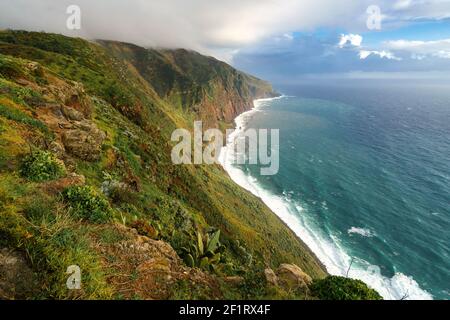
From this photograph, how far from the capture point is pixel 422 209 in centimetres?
6531

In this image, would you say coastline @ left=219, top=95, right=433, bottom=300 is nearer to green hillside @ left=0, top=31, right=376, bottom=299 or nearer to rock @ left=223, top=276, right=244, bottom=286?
green hillside @ left=0, top=31, right=376, bottom=299

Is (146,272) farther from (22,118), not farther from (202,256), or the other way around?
(22,118)

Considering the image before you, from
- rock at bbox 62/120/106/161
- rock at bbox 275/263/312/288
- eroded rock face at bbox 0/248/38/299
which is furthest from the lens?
rock at bbox 62/120/106/161

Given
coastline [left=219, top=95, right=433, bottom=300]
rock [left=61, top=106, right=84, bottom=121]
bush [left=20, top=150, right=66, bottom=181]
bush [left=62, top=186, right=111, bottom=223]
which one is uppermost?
rock [left=61, top=106, right=84, bottom=121]

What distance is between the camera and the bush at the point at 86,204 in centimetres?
1027

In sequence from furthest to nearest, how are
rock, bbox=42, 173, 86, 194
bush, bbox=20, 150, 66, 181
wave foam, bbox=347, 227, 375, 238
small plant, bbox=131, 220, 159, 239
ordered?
1. wave foam, bbox=347, 227, 375, 238
2. small plant, bbox=131, 220, 159, 239
3. bush, bbox=20, 150, 66, 181
4. rock, bbox=42, 173, 86, 194

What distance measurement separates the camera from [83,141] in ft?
60.9

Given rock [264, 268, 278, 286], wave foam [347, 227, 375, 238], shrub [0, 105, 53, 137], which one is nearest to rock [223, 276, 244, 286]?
rock [264, 268, 278, 286]

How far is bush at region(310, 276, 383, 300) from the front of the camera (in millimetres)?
10164

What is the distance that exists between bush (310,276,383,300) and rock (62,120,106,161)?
645 inches

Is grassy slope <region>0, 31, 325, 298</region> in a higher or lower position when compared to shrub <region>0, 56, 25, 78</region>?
lower

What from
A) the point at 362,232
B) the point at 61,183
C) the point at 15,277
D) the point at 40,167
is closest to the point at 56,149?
the point at 40,167

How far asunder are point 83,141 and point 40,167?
774 centimetres

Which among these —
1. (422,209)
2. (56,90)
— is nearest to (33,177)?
(56,90)
